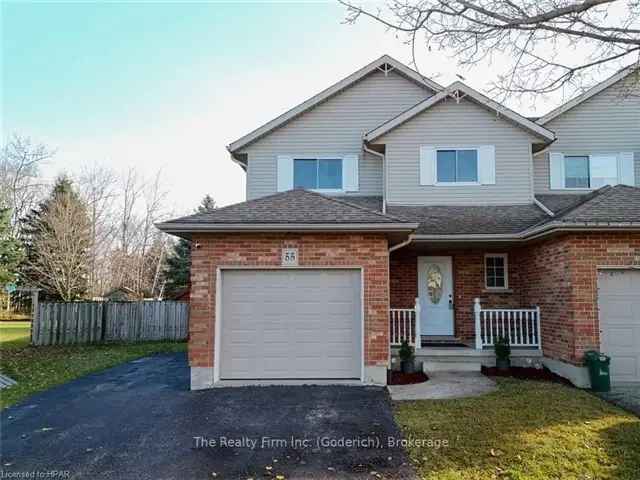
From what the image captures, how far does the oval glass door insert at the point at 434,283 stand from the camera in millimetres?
11594

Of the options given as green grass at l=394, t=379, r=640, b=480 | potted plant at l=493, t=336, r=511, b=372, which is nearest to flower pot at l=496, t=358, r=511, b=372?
potted plant at l=493, t=336, r=511, b=372

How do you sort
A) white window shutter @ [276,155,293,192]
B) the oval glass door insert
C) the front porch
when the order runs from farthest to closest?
white window shutter @ [276,155,293,192] < the oval glass door insert < the front porch

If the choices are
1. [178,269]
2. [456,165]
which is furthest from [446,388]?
[178,269]

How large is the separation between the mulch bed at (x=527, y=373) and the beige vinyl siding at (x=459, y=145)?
4667 millimetres

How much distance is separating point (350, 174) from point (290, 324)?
638 cm

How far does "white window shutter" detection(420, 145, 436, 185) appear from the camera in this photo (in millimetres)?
12055

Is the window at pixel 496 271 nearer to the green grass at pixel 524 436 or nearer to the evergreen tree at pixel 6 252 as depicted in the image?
the green grass at pixel 524 436

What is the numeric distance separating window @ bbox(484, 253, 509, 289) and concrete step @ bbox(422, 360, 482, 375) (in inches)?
110

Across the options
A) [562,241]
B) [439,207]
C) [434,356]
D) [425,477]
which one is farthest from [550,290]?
[425,477]

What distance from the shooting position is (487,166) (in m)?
12.0

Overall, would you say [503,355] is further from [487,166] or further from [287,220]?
[287,220]

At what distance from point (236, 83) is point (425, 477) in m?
9.81

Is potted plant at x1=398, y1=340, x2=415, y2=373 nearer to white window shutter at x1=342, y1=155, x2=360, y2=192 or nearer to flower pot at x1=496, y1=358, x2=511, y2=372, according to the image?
flower pot at x1=496, y1=358, x2=511, y2=372

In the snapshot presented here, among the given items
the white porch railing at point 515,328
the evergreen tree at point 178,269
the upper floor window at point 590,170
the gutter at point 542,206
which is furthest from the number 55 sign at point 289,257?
the evergreen tree at point 178,269
